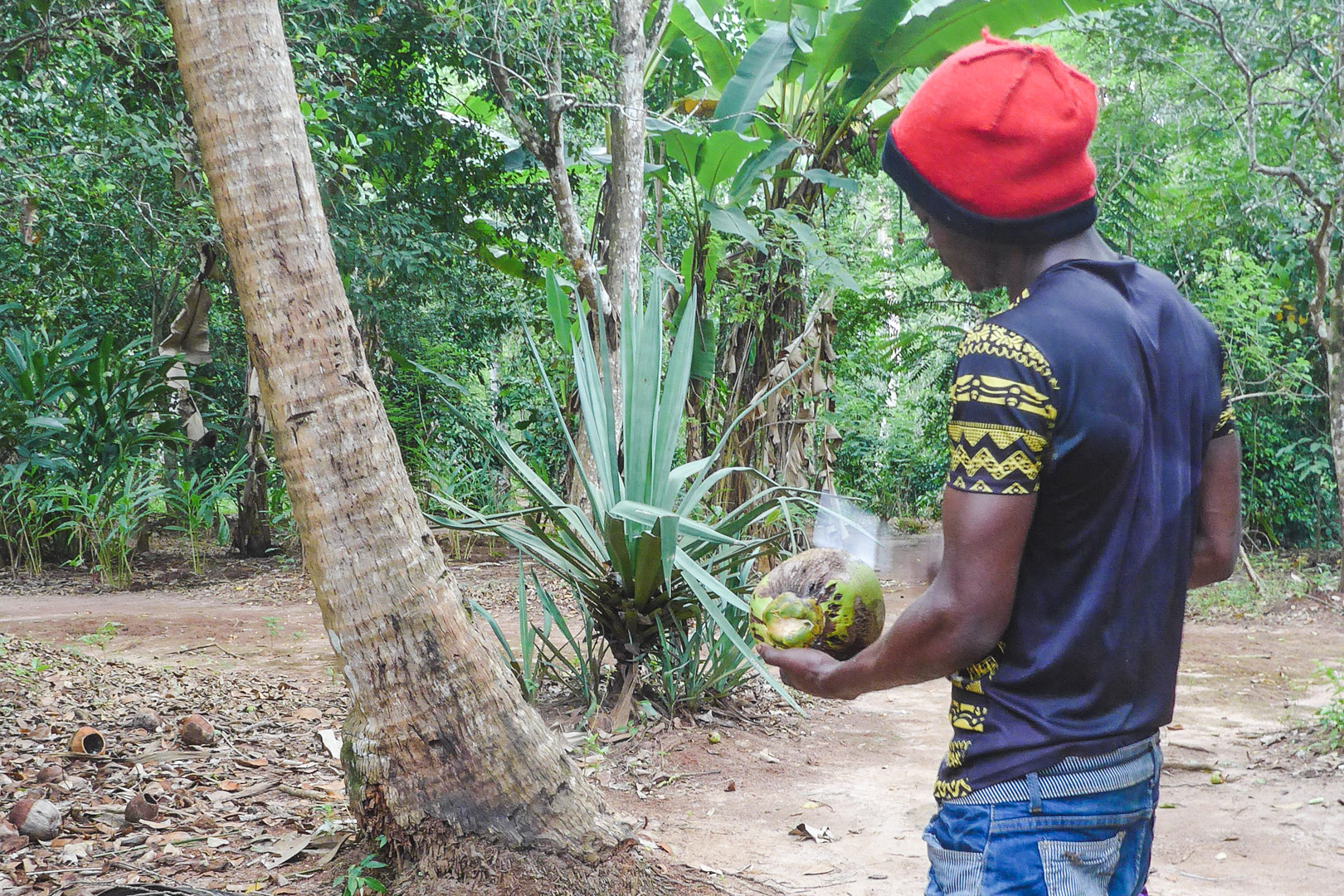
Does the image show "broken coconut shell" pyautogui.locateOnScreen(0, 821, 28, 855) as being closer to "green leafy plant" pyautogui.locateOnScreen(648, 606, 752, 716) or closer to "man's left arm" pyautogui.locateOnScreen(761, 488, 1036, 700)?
"green leafy plant" pyautogui.locateOnScreen(648, 606, 752, 716)

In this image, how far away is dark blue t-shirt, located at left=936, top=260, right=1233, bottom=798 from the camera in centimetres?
118

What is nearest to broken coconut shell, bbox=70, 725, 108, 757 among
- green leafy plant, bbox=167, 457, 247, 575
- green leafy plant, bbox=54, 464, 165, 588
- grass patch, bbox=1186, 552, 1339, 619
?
green leafy plant, bbox=54, 464, 165, 588

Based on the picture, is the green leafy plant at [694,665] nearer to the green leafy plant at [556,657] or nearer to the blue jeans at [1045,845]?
the green leafy plant at [556,657]

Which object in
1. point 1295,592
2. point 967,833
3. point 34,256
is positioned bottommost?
point 1295,592

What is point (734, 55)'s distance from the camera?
8.45 meters

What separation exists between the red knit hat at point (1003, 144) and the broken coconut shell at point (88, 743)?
3523 millimetres

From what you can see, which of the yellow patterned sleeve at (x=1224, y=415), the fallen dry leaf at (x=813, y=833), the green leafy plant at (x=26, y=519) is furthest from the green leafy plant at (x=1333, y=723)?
the green leafy plant at (x=26, y=519)

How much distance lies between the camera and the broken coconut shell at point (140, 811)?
2.95 m

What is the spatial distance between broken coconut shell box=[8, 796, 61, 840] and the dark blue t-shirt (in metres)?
2.62

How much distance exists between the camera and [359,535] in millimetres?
2297

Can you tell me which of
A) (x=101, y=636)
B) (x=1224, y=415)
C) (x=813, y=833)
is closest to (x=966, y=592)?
(x=1224, y=415)

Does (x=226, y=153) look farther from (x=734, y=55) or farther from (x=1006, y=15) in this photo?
(x=734, y=55)

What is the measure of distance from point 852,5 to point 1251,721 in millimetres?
4772

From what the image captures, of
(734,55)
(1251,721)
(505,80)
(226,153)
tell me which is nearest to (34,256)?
(505,80)
